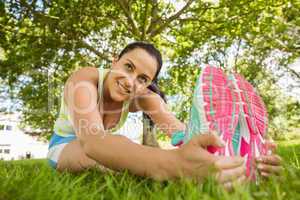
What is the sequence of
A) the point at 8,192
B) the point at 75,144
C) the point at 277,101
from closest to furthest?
the point at 8,192 → the point at 75,144 → the point at 277,101

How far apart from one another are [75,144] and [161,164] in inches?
44.1

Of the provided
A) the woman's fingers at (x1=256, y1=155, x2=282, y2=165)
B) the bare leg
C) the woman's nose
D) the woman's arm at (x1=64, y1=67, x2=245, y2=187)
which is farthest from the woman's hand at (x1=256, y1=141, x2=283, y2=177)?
the woman's nose

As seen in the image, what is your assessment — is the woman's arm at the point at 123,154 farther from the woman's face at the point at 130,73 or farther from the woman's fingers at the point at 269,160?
the woman's face at the point at 130,73

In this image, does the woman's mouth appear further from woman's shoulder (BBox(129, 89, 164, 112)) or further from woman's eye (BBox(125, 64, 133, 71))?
woman's shoulder (BBox(129, 89, 164, 112))

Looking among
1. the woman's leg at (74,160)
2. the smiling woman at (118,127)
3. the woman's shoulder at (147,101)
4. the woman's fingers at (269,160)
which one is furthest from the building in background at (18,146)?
the woman's fingers at (269,160)

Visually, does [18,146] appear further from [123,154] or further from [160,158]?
[160,158]


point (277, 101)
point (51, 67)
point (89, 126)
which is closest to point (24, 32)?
→ point (51, 67)

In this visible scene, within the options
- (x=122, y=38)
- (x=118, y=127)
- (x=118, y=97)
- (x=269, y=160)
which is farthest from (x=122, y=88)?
(x=122, y=38)

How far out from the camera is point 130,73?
2.55 meters

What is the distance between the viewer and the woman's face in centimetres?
256

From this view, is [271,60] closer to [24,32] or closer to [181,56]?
[181,56]

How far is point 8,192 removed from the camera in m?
1.09

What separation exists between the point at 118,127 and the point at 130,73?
2.02 feet

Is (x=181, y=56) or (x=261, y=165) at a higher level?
(x=181, y=56)
